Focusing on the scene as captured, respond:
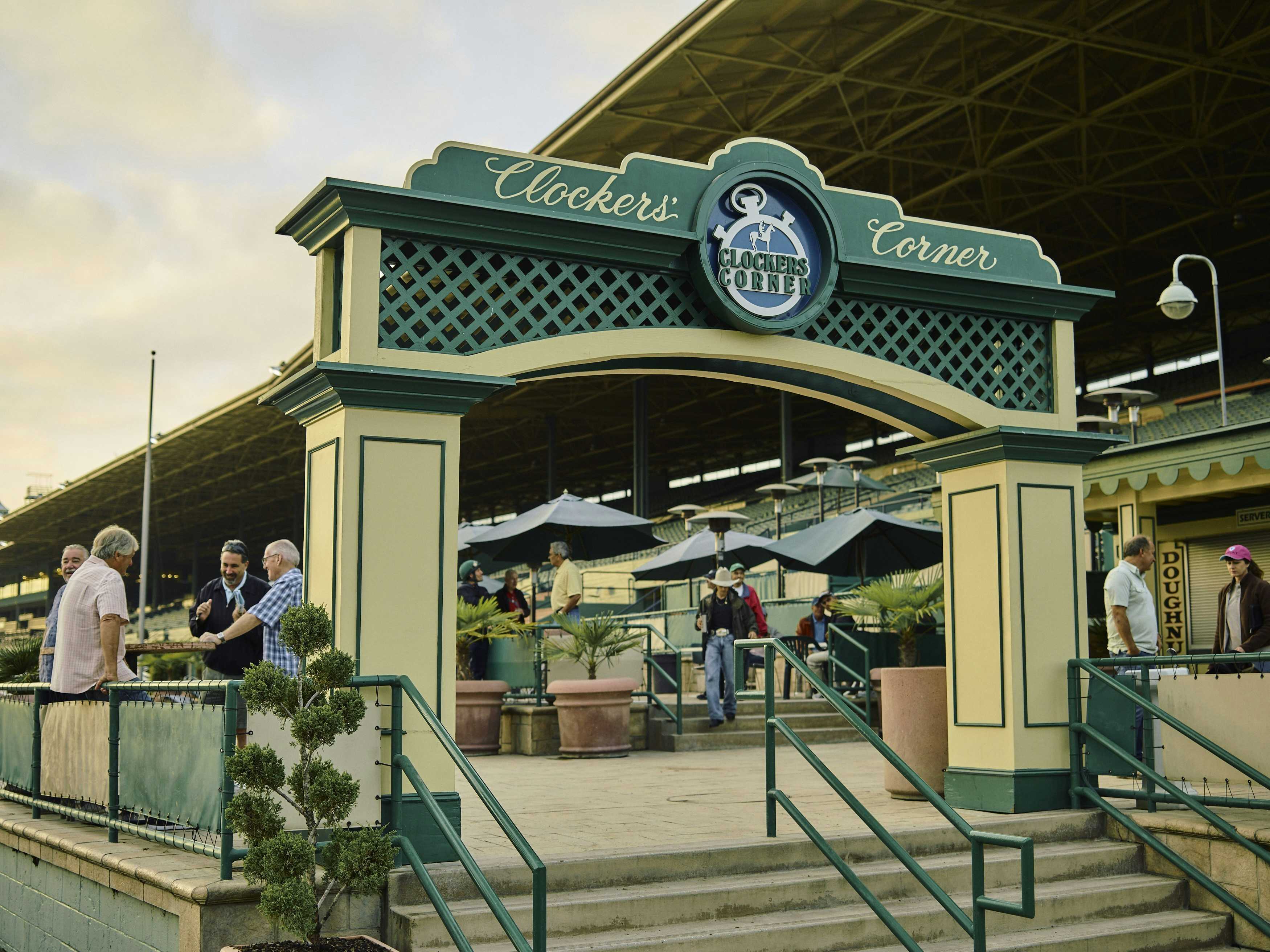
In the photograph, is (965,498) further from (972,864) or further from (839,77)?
(839,77)

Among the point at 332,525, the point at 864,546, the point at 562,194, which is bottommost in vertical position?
the point at 332,525

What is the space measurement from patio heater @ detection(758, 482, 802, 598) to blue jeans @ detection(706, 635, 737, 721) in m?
6.48

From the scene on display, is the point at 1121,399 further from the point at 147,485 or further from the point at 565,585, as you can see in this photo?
the point at 147,485

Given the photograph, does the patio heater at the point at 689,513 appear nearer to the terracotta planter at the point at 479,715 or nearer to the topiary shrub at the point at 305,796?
the terracotta planter at the point at 479,715

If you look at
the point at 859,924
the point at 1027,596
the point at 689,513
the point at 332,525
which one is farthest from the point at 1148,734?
the point at 689,513

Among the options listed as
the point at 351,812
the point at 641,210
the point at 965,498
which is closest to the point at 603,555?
the point at 965,498

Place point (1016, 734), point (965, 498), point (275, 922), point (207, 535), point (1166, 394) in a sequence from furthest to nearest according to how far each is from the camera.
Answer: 1. point (207, 535)
2. point (1166, 394)
3. point (965, 498)
4. point (1016, 734)
5. point (275, 922)

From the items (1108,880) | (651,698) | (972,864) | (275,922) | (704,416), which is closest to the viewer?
(275,922)

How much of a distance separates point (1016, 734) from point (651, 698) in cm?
644

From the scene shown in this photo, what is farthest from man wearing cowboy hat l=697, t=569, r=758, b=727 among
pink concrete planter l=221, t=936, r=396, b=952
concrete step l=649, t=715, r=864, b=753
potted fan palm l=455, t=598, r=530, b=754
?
pink concrete planter l=221, t=936, r=396, b=952

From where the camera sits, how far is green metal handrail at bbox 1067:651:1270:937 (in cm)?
704

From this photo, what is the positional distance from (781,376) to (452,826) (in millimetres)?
3842

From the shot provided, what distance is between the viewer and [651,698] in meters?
14.1

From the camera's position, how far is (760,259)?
7918 millimetres
